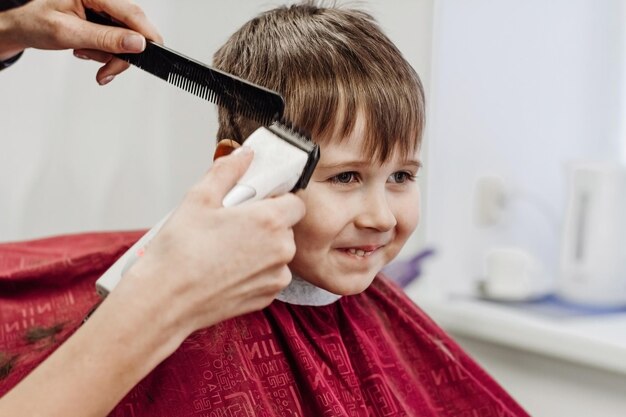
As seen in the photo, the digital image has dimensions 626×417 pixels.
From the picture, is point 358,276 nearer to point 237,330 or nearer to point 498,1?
point 237,330

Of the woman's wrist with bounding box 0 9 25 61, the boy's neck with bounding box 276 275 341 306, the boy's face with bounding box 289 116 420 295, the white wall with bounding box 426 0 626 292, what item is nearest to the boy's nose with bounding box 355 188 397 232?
the boy's face with bounding box 289 116 420 295

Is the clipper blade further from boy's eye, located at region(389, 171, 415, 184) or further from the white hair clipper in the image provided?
boy's eye, located at region(389, 171, 415, 184)

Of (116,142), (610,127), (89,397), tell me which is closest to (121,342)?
(89,397)

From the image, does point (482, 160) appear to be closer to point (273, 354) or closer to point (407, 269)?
point (407, 269)

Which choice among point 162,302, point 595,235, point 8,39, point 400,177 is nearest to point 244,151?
point 162,302

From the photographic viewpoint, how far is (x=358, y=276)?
1.05 m

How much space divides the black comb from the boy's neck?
11.2 inches

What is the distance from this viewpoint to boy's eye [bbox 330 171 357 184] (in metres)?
1.02

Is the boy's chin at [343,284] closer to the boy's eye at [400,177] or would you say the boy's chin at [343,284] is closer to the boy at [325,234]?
the boy at [325,234]

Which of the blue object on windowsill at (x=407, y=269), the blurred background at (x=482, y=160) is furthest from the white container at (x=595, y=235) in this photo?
the blue object on windowsill at (x=407, y=269)

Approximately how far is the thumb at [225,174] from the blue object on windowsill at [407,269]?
88cm

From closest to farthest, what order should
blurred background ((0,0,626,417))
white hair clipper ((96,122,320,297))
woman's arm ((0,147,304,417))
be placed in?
woman's arm ((0,147,304,417)), white hair clipper ((96,122,320,297)), blurred background ((0,0,626,417))

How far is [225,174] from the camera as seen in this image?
801 mm

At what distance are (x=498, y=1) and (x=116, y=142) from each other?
3.20ft
